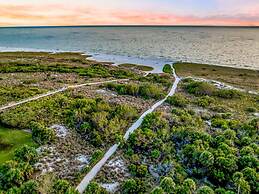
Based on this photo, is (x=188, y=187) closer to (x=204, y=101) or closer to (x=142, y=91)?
(x=204, y=101)

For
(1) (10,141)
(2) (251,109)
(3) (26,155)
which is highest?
(3) (26,155)

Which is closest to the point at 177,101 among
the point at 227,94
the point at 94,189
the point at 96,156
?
the point at 227,94

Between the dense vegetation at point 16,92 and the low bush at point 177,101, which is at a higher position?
the dense vegetation at point 16,92

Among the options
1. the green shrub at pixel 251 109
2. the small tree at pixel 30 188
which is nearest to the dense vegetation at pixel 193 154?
the green shrub at pixel 251 109

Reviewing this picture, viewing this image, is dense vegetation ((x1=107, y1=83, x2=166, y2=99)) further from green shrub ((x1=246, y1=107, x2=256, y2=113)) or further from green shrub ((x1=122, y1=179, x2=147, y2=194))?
green shrub ((x1=122, y1=179, x2=147, y2=194))

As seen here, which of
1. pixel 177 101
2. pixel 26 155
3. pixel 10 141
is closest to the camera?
pixel 26 155

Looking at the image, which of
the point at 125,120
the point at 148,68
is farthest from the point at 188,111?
the point at 148,68

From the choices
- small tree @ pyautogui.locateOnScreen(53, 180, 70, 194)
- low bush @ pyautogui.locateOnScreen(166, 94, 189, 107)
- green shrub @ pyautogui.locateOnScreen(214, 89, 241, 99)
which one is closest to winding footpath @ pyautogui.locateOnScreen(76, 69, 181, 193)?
small tree @ pyautogui.locateOnScreen(53, 180, 70, 194)

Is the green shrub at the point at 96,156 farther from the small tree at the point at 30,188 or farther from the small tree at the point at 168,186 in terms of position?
the small tree at the point at 168,186

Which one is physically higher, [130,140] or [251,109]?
[130,140]
